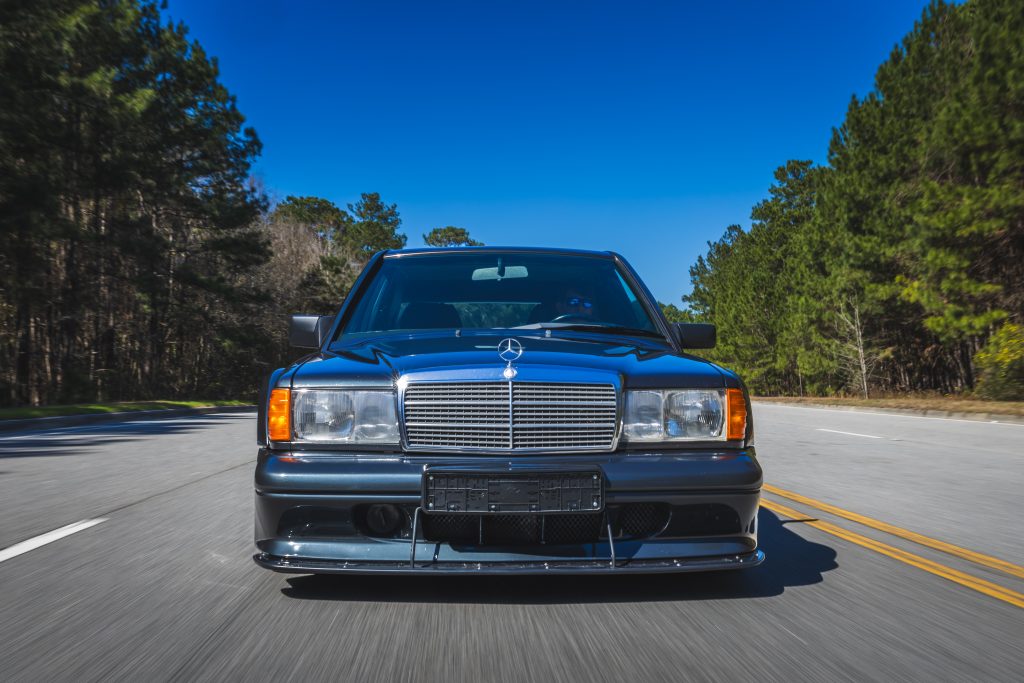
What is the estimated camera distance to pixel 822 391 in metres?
57.8

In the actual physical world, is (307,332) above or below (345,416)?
above

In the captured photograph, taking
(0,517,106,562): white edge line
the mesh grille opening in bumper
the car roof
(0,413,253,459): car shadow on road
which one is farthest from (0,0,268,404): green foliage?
the mesh grille opening in bumper

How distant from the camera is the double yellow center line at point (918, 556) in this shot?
157 inches

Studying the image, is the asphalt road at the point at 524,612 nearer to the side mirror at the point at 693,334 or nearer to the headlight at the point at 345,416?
the headlight at the point at 345,416

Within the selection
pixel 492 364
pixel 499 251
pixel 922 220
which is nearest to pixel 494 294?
pixel 499 251

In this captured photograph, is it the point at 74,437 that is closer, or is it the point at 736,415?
the point at 736,415

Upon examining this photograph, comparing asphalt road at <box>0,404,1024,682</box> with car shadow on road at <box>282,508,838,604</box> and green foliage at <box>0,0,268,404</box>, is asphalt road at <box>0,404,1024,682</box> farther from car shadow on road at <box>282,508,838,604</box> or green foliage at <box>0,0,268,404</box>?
green foliage at <box>0,0,268,404</box>

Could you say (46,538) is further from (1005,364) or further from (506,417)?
(1005,364)

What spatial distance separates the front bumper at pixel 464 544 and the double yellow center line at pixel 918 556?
1.25m

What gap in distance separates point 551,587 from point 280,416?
1.41m

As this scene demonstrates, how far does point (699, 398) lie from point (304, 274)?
50597mm

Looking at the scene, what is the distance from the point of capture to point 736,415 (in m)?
3.75

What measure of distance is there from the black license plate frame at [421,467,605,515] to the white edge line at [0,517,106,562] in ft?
9.24

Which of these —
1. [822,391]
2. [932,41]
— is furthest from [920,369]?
[932,41]
